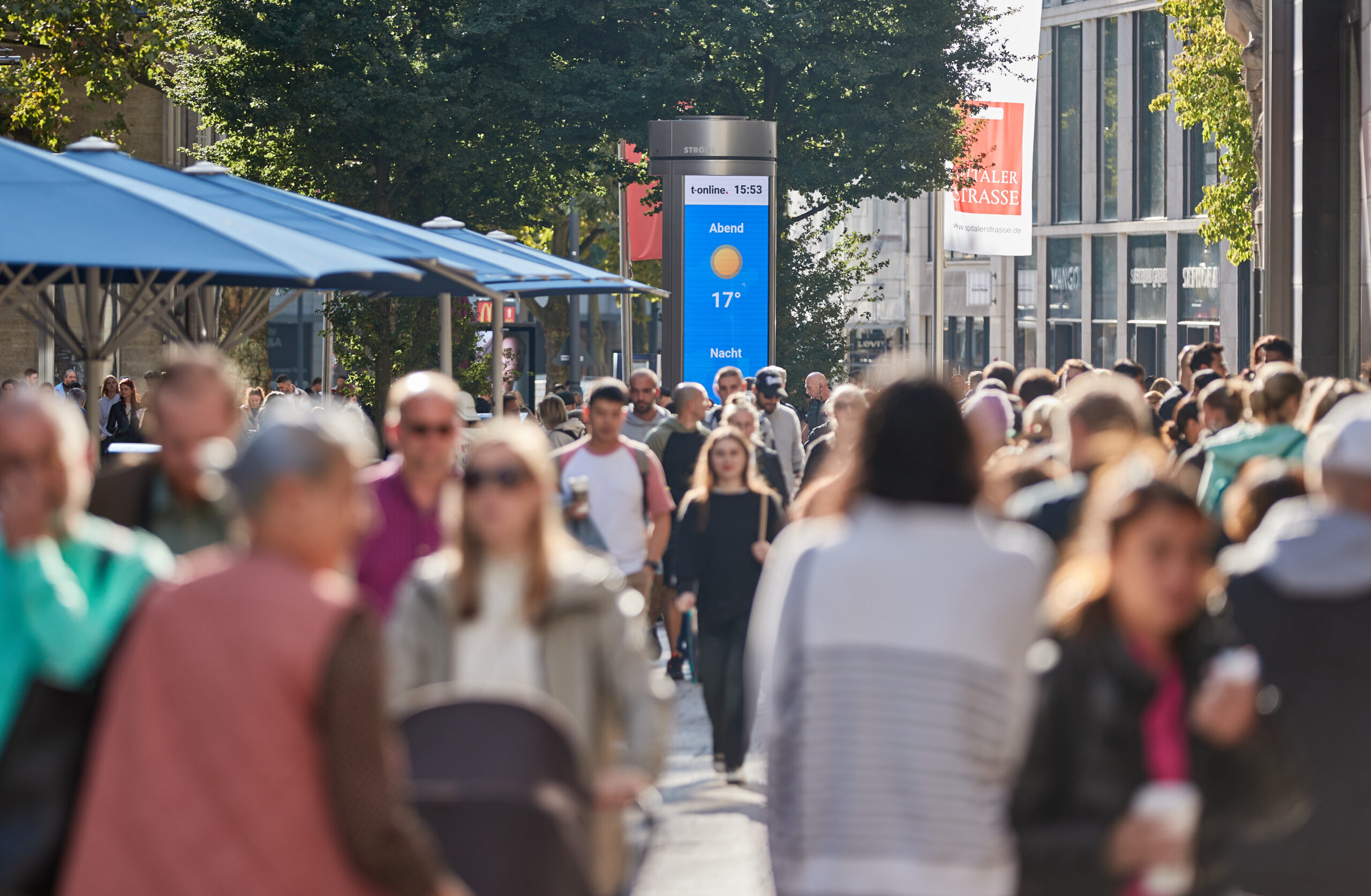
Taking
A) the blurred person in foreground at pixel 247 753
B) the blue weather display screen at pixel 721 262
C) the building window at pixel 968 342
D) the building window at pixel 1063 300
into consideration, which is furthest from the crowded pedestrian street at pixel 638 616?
the building window at pixel 968 342

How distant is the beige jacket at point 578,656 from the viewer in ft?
13.5

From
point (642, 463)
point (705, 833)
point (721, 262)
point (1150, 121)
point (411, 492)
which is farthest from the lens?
point (1150, 121)

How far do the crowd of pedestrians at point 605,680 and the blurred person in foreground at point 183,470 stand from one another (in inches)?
0.4

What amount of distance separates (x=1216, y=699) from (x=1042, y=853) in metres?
0.41

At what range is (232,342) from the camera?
13.2 metres

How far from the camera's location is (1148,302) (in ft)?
181

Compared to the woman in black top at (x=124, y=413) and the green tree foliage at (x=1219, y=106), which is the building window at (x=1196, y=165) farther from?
the woman in black top at (x=124, y=413)

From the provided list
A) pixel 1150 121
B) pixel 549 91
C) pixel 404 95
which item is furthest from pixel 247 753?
pixel 1150 121

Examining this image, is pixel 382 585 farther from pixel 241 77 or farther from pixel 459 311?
pixel 241 77

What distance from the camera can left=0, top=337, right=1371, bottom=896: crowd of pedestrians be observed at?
3.00 meters

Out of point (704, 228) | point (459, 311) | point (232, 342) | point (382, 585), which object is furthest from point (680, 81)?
point (382, 585)

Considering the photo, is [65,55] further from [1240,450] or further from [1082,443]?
[1082,443]

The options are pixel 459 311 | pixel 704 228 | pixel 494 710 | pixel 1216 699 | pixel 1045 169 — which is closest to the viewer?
pixel 1216 699

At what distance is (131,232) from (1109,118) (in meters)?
50.4
